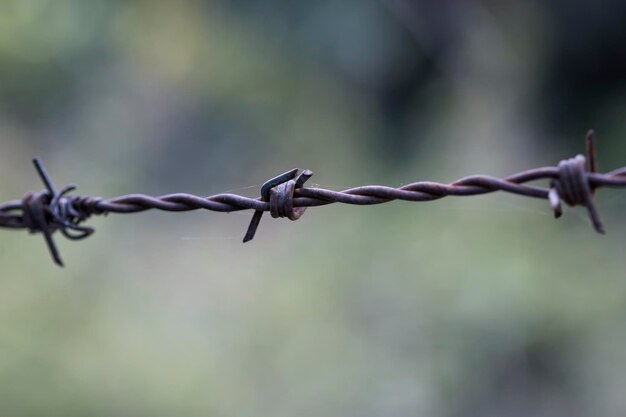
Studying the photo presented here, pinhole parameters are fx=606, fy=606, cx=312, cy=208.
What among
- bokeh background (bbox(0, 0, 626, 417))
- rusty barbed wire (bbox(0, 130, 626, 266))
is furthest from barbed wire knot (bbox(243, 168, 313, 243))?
bokeh background (bbox(0, 0, 626, 417))

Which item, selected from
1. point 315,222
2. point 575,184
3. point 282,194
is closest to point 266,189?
point 282,194

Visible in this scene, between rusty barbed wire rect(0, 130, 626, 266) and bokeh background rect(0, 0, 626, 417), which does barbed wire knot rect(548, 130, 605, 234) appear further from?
bokeh background rect(0, 0, 626, 417)

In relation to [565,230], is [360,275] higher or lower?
lower

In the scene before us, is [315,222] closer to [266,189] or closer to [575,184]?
[266,189]

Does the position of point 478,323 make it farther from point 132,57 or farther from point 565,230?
point 132,57

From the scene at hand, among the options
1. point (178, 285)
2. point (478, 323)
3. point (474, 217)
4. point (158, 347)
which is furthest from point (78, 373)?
point (474, 217)

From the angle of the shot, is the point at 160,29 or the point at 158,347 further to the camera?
the point at 160,29

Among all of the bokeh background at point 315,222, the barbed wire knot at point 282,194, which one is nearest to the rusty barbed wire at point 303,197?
the barbed wire knot at point 282,194
